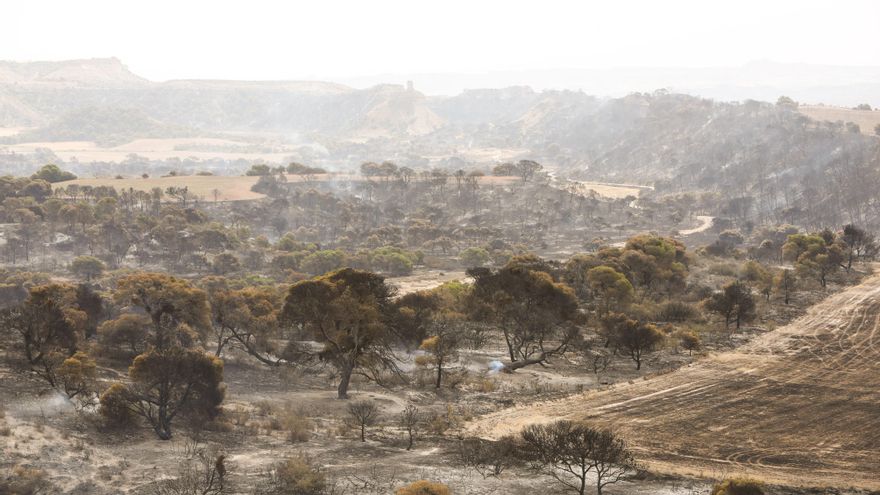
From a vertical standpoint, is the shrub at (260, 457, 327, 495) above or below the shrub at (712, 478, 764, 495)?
below

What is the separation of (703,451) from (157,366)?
28395mm

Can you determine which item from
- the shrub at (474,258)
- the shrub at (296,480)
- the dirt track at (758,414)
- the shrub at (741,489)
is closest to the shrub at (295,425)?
the shrub at (296,480)

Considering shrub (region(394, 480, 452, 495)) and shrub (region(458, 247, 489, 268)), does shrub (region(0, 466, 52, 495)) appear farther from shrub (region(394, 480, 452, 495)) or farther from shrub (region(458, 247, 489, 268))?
shrub (region(458, 247, 489, 268))

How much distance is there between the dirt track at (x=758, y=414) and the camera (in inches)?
1564

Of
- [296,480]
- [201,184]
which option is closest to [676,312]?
[296,480]

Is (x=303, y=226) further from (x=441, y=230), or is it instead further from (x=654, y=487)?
(x=654, y=487)

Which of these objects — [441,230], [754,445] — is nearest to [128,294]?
[754,445]

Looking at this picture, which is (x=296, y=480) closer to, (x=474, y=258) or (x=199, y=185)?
(x=474, y=258)

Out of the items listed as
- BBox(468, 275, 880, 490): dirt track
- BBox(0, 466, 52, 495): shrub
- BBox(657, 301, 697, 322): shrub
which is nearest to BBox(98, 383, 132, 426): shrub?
BBox(0, 466, 52, 495): shrub

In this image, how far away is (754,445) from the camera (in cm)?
4206

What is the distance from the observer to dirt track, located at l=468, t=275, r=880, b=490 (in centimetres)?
3972

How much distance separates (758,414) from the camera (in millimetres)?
46875

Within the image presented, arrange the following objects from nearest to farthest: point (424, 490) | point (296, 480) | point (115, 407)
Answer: point (424, 490) → point (296, 480) → point (115, 407)

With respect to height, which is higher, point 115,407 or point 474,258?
point 115,407
